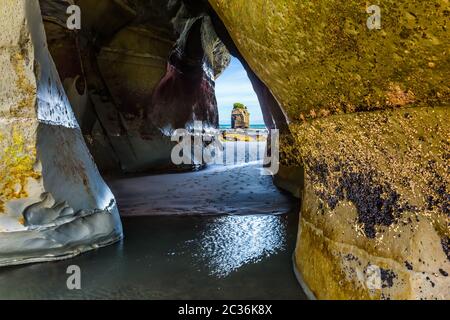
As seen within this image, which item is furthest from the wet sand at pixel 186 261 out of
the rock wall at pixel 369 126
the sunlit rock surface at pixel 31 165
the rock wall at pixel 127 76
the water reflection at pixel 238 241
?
the rock wall at pixel 127 76

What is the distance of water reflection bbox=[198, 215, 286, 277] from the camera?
233 cm

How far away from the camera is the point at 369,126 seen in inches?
58.4

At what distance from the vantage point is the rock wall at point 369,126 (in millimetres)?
1229

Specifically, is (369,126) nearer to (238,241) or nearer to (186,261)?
(186,261)

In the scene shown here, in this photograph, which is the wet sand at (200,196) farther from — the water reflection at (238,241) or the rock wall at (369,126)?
the rock wall at (369,126)

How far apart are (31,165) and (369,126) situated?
7.25ft

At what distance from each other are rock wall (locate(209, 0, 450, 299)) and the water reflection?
630mm

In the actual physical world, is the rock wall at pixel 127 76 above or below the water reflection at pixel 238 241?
above

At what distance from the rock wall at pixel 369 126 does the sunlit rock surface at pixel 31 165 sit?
1.56m

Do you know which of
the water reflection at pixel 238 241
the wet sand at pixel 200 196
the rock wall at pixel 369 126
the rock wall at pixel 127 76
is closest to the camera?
the rock wall at pixel 369 126

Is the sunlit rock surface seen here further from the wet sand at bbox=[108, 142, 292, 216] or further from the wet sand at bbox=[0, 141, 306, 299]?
the wet sand at bbox=[108, 142, 292, 216]

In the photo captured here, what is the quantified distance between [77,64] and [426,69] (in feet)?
22.8

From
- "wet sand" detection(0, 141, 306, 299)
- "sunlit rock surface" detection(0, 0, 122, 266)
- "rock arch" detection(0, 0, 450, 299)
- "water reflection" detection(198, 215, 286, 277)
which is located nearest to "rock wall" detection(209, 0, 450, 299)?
"rock arch" detection(0, 0, 450, 299)

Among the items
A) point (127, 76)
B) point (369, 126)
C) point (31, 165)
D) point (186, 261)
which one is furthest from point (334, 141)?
point (127, 76)
